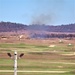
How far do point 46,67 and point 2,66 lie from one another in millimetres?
5776

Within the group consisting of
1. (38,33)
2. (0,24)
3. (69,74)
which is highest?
(0,24)

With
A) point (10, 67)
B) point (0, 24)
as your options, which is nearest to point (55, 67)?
point (10, 67)

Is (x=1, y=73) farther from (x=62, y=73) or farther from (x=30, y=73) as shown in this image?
(x=62, y=73)

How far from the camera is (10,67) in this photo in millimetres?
45656

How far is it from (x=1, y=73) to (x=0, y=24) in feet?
530

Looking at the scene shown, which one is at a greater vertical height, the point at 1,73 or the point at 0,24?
the point at 0,24

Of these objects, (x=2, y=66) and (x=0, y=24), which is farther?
(x=0, y=24)

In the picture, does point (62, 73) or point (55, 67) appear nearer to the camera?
point (62, 73)

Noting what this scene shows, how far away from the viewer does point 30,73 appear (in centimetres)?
3928

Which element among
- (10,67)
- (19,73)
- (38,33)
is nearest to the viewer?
(19,73)

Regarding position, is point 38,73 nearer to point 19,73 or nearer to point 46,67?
point 19,73

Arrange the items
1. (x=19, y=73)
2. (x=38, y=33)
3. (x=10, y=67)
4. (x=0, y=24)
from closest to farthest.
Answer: (x=19, y=73), (x=10, y=67), (x=38, y=33), (x=0, y=24)

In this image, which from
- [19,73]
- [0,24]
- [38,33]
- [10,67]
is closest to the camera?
[19,73]

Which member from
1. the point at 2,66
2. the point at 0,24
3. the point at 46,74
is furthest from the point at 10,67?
the point at 0,24
